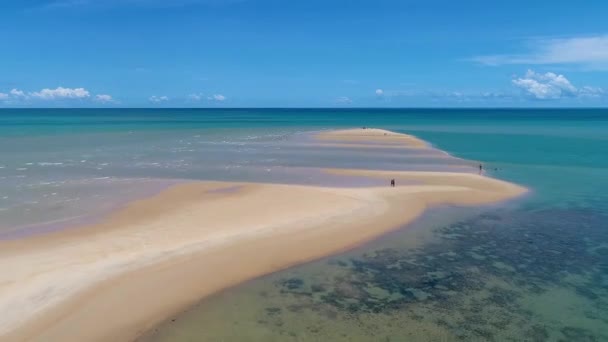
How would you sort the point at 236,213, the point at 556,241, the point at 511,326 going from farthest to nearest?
the point at 236,213
the point at 556,241
the point at 511,326

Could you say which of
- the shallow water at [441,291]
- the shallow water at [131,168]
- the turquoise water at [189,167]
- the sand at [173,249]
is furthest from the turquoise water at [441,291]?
the shallow water at [131,168]

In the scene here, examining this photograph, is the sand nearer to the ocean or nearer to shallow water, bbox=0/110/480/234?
the ocean

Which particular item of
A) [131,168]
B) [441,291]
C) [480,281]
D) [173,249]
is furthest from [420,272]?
[131,168]

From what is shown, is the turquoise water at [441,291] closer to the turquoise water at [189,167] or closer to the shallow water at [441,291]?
the shallow water at [441,291]

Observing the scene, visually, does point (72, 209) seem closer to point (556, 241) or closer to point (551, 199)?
point (556, 241)

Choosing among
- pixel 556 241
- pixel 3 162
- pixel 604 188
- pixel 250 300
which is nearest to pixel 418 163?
pixel 604 188

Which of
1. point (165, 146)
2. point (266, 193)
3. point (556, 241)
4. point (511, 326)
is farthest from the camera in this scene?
point (165, 146)
